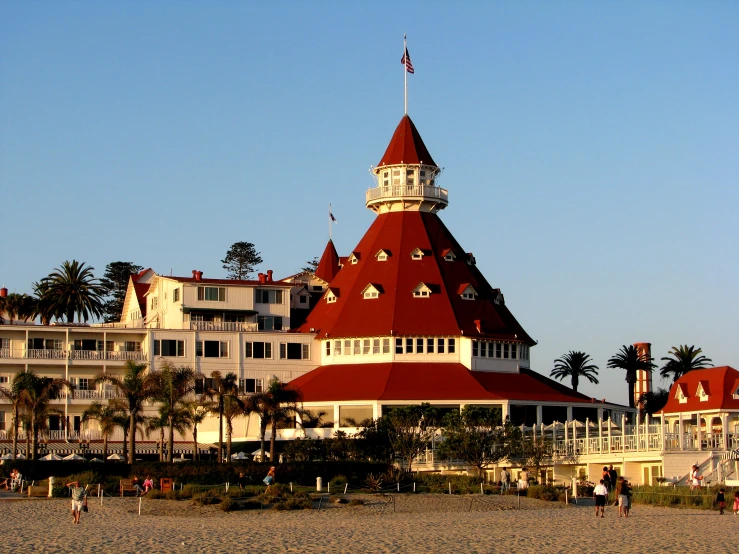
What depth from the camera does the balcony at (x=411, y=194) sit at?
295ft

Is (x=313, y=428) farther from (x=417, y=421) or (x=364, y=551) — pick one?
(x=364, y=551)

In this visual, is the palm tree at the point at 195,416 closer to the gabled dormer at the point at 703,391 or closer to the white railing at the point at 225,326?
the white railing at the point at 225,326

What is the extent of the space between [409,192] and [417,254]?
543 centimetres

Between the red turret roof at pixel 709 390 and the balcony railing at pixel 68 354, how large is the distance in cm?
3099

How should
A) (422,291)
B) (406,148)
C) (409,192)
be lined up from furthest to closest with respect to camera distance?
(406,148)
(409,192)
(422,291)

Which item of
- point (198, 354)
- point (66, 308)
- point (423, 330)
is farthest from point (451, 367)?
point (66, 308)

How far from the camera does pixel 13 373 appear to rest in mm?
83688

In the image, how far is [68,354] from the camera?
83.9 meters

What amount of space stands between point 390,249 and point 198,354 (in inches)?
523

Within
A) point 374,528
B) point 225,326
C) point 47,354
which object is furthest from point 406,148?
point 374,528

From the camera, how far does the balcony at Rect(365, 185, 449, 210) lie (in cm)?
8988

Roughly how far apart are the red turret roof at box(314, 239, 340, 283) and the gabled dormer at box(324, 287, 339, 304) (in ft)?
37.1

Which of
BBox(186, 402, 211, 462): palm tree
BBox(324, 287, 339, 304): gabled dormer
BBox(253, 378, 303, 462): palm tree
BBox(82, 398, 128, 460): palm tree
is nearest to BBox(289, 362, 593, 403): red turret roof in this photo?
BBox(324, 287, 339, 304): gabled dormer

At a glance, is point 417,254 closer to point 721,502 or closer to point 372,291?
point 372,291
